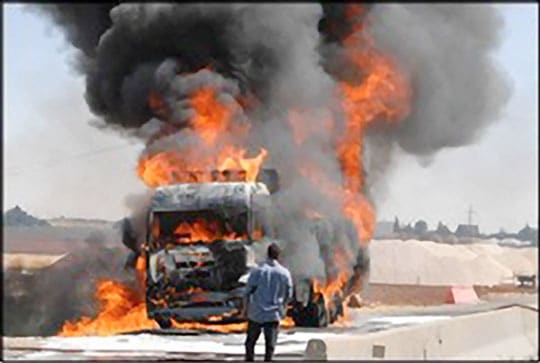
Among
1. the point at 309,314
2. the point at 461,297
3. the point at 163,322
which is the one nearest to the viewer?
the point at 163,322

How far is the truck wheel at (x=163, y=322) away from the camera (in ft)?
56.8

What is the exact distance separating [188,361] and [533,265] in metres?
50.9

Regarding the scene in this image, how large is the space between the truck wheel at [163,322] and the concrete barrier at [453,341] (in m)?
4.96

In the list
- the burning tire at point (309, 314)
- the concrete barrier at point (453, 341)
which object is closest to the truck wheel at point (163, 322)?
the burning tire at point (309, 314)

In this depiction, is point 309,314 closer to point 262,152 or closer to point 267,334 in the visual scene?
point 262,152

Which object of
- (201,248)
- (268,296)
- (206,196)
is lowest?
(268,296)

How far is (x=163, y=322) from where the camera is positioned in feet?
57.1

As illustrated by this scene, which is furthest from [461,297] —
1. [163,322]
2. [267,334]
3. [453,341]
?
[267,334]

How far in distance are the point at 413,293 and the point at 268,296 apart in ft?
122

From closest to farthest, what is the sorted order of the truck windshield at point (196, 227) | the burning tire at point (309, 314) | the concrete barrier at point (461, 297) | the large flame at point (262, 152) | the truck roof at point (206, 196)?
the truck windshield at point (196, 227) < the truck roof at point (206, 196) < the burning tire at point (309, 314) < the large flame at point (262, 152) < the concrete barrier at point (461, 297)

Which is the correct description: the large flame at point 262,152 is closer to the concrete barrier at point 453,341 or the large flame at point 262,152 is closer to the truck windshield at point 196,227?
the truck windshield at point 196,227

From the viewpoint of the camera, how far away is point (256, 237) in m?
17.6

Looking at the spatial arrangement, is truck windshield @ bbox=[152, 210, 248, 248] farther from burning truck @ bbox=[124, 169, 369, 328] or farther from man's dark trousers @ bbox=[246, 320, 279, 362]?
man's dark trousers @ bbox=[246, 320, 279, 362]

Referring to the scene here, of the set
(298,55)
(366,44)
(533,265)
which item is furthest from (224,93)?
(533,265)
